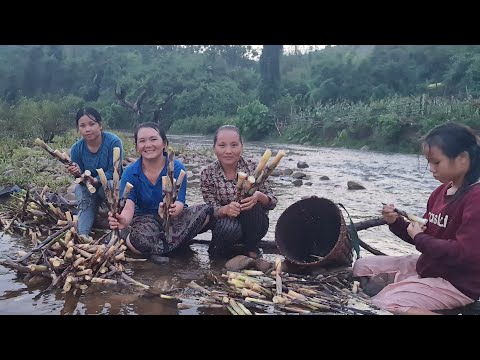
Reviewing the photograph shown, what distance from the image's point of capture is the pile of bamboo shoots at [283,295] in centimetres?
260

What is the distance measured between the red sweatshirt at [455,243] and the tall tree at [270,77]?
28.4 metres

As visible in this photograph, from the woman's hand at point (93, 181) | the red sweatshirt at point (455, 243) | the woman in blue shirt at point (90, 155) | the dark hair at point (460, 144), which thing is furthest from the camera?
the woman in blue shirt at point (90, 155)

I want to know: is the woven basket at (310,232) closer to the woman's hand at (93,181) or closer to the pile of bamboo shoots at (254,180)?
the pile of bamboo shoots at (254,180)

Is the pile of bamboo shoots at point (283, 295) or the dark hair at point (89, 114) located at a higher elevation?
the dark hair at point (89, 114)

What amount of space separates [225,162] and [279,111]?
70.6 ft

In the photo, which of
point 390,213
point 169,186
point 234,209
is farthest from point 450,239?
point 169,186

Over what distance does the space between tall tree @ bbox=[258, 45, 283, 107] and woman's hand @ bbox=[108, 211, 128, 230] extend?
91.9 ft

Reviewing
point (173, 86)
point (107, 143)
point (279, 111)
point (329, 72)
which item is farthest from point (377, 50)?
point (107, 143)

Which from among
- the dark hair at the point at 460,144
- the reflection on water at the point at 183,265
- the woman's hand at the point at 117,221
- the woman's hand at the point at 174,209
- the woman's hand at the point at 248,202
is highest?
the dark hair at the point at 460,144

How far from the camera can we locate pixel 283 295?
2.70 metres

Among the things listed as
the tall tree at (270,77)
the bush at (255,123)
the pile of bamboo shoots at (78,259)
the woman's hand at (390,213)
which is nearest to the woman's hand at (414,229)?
the woman's hand at (390,213)

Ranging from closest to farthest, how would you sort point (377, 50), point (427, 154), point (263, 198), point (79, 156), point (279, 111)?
point (427, 154) < point (263, 198) < point (79, 156) < point (279, 111) < point (377, 50)

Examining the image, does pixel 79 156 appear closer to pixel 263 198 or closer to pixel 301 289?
pixel 263 198
